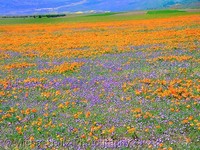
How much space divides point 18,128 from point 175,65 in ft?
34.0

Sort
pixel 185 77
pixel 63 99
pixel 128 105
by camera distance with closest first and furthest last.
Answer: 1. pixel 128 105
2. pixel 63 99
3. pixel 185 77

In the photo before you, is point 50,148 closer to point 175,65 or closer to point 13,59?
point 175,65

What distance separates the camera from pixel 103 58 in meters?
21.6

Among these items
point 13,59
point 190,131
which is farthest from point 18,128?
point 13,59

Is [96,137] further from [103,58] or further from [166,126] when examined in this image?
[103,58]

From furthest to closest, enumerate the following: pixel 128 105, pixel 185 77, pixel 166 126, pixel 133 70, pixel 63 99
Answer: pixel 133 70 → pixel 185 77 → pixel 63 99 → pixel 128 105 → pixel 166 126

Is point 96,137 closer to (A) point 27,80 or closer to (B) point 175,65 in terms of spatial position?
(A) point 27,80

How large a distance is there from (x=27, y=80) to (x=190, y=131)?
884 cm

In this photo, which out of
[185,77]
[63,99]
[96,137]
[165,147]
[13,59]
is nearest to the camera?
[165,147]

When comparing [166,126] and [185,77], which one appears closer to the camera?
[166,126]

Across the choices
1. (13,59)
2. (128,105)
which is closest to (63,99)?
(128,105)

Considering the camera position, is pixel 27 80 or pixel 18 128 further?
pixel 27 80

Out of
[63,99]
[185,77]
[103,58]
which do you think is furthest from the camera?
[103,58]

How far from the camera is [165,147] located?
302 inches
